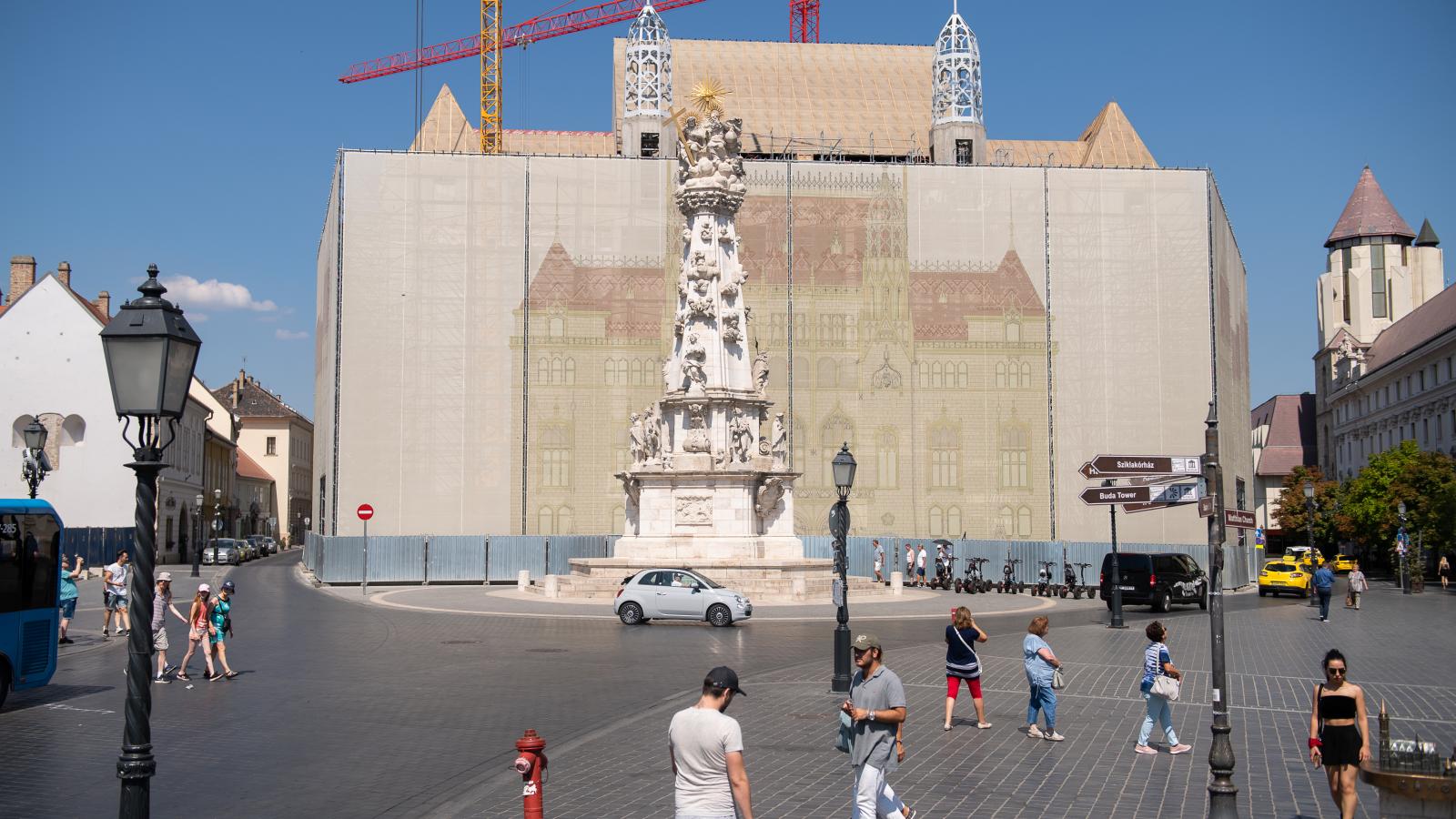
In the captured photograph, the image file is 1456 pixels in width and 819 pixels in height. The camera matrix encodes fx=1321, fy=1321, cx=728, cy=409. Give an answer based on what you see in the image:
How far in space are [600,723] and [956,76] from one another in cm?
5095

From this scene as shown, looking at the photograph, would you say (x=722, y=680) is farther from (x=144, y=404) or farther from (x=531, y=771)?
(x=144, y=404)

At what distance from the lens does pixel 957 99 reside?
60.4m

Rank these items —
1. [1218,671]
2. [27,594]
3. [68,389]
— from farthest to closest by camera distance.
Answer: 1. [68,389]
2. [27,594]
3. [1218,671]

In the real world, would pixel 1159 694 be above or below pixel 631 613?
above

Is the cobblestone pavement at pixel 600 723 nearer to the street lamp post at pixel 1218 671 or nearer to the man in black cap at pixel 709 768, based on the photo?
the street lamp post at pixel 1218 671

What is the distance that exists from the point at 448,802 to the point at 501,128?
63848 millimetres

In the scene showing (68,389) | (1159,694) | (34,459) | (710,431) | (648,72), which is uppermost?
(648,72)

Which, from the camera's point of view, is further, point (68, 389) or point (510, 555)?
point (68, 389)

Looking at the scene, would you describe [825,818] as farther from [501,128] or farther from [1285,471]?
[1285,471]

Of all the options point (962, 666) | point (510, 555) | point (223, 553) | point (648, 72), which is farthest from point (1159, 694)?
point (223, 553)

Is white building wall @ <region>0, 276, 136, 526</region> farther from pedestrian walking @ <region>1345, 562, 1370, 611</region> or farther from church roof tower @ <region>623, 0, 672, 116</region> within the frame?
pedestrian walking @ <region>1345, 562, 1370, 611</region>

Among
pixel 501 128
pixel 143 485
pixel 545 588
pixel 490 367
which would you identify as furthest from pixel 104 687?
pixel 501 128

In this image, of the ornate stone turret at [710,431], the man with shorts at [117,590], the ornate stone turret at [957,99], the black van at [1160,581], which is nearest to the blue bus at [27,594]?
the man with shorts at [117,590]

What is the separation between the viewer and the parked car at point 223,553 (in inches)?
2574
